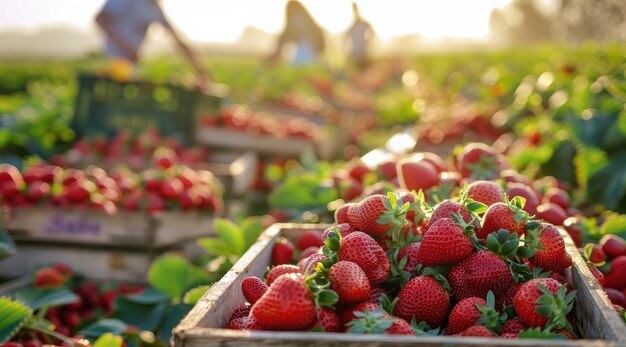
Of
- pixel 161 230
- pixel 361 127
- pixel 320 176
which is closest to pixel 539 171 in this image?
pixel 320 176

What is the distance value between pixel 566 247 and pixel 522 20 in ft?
311

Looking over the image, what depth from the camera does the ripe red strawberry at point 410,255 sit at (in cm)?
148

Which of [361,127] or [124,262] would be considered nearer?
[124,262]

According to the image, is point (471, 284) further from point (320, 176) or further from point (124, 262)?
point (124, 262)

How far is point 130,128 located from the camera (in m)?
5.59

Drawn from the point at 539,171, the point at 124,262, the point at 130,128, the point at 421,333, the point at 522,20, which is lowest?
the point at 124,262

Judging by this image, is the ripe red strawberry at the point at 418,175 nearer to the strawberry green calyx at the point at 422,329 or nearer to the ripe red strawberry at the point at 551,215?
the ripe red strawberry at the point at 551,215

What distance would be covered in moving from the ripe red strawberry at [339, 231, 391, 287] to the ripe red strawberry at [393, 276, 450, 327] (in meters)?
0.07

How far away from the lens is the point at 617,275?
1817mm

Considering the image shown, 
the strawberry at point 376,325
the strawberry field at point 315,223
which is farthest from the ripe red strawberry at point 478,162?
the strawberry at point 376,325

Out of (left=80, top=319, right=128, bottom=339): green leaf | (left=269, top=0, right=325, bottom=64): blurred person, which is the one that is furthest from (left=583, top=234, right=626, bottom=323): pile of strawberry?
(left=269, top=0, right=325, bottom=64): blurred person

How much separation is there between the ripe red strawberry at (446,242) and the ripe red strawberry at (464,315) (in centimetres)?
12

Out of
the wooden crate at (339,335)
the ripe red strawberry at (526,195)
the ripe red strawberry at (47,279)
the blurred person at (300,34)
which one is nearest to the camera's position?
the wooden crate at (339,335)

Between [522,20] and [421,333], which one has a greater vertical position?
[522,20]
